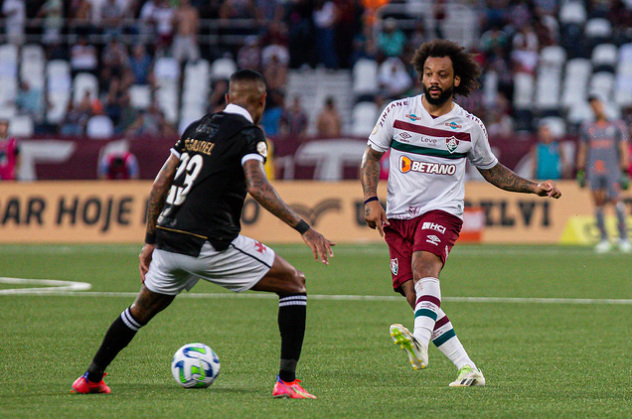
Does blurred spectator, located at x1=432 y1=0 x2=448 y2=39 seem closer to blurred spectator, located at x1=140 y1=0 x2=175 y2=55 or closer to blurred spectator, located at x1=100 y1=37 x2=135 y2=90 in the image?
blurred spectator, located at x1=140 y1=0 x2=175 y2=55

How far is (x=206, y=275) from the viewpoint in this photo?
663 cm

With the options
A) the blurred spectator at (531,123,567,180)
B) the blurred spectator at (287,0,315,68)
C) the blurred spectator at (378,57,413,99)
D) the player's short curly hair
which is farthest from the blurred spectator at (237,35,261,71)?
the player's short curly hair

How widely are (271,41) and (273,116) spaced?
324 centimetres

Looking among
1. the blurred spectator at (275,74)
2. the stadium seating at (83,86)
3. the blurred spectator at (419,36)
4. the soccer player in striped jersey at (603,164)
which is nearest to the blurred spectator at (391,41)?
the blurred spectator at (419,36)

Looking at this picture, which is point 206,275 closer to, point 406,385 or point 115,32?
point 406,385

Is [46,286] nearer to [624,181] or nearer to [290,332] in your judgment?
[290,332]

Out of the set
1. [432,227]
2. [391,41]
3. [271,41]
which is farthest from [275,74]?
[432,227]

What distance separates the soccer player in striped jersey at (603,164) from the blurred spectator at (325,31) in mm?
10577

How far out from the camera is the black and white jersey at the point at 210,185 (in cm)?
653

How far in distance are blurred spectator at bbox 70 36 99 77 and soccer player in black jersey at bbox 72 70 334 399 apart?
23652 mm

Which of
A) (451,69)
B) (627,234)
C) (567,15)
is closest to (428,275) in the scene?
(451,69)

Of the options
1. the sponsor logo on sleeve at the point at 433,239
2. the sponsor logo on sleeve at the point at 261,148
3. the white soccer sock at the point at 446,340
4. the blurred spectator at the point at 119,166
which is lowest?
the blurred spectator at the point at 119,166

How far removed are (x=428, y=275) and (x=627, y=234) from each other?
14953 mm

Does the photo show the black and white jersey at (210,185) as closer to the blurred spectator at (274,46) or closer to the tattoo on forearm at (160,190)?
the tattoo on forearm at (160,190)
